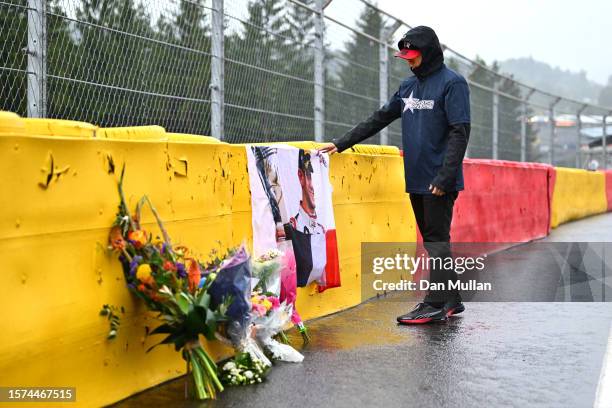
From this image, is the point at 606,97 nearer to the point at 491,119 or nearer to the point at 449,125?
the point at 491,119

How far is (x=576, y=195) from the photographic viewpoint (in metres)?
21.7

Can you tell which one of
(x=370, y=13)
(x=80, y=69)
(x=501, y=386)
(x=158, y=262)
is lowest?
(x=501, y=386)

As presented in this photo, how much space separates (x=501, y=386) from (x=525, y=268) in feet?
20.1

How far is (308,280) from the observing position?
23.2 feet

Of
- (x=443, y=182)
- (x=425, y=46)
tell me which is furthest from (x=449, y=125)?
(x=425, y=46)

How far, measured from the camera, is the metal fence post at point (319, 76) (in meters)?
10.2

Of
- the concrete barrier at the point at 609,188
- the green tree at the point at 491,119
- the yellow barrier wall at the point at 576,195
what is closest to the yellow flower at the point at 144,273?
the green tree at the point at 491,119

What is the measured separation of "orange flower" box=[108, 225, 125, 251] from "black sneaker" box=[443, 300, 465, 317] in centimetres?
325

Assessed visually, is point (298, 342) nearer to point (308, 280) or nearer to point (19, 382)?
point (308, 280)

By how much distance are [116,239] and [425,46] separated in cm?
329

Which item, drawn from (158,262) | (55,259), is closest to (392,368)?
(158,262)

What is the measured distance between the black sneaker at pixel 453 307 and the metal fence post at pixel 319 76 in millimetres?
3175

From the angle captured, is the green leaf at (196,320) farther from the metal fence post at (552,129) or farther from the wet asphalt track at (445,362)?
the metal fence post at (552,129)

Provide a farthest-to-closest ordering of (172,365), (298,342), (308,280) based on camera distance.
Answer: (308,280)
(298,342)
(172,365)
